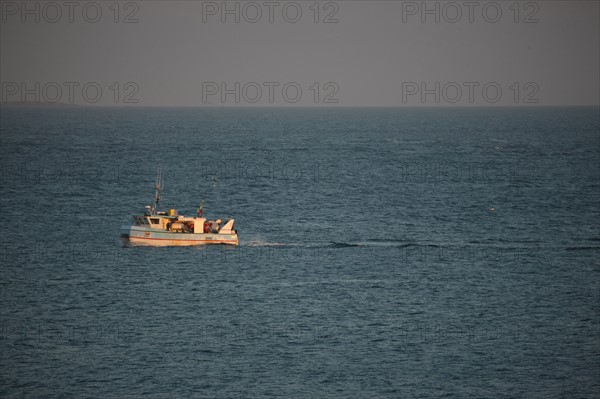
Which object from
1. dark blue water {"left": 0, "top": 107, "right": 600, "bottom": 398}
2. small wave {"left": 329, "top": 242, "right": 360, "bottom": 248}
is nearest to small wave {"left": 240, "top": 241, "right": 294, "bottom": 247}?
dark blue water {"left": 0, "top": 107, "right": 600, "bottom": 398}

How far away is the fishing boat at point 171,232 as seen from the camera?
108 m

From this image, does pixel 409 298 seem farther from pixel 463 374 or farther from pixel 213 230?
pixel 213 230

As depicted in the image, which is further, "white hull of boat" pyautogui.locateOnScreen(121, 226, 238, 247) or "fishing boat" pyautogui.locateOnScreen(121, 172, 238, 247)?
"fishing boat" pyautogui.locateOnScreen(121, 172, 238, 247)

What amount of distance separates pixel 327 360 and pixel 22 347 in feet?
76.6

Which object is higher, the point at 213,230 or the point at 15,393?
the point at 213,230

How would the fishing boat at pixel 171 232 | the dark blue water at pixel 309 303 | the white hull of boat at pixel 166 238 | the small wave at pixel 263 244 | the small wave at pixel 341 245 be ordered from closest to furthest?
the dark blue water at pixel 309 303 → the white hull of boat at pixel 166 238 → the fishing boat at pixel 171 232 → the small wave at pixel 263 244 → the small wave at pixel 341 245

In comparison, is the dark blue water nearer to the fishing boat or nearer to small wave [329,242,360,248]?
small wave [329,242,360,248]

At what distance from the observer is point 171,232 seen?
10862 cm

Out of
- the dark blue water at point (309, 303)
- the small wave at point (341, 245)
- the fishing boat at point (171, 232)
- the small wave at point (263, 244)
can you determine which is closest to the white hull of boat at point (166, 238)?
the fishing boat at point (171, 232)

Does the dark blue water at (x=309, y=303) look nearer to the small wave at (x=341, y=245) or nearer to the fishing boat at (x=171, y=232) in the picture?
the small wave at (x=341, y=245)

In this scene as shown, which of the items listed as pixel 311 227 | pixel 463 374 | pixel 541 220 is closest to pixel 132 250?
pixel 311 227

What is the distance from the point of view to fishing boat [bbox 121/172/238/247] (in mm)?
107875

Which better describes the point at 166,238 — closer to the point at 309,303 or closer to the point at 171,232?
the point at 171,232

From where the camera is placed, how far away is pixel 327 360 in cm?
7044
